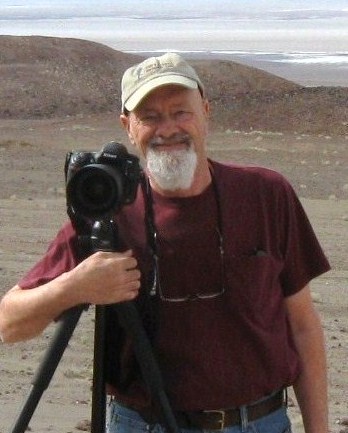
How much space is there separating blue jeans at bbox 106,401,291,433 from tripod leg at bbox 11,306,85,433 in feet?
0.87

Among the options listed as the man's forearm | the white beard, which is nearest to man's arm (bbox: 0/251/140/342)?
the white beard

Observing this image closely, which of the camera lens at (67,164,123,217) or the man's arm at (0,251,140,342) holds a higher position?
the camera lens at (67,164,123,217)

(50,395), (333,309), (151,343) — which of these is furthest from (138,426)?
(333,309)

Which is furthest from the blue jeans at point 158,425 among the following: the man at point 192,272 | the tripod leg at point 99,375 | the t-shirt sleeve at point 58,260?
the t-shirt sleeve at point 58,260

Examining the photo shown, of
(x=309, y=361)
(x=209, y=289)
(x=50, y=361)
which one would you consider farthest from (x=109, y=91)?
(x=50, y=361)

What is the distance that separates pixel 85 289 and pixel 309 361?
0.65m

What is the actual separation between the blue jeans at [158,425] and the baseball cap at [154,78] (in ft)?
2.37

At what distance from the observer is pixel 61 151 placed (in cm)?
1587

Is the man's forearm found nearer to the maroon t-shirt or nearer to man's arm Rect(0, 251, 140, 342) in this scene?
the maroon t-shirt

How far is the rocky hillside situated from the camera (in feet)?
63.5

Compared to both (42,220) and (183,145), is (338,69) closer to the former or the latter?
(42,220)

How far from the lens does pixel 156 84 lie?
280cm

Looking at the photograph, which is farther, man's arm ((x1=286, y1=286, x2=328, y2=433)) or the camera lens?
man's arm ((x1=286, y1=286, x2=328, y2=433))

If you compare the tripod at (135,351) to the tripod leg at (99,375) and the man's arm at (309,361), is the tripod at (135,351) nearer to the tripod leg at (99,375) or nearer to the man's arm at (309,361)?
the tripod leg at (99,375)
